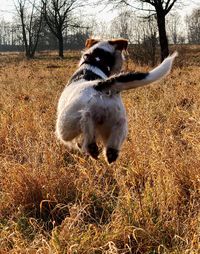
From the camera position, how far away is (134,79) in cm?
274

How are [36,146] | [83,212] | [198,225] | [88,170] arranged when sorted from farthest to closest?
[36,146] → [88,170] → [83,212] → [198,225]

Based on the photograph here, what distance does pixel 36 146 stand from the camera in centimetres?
430

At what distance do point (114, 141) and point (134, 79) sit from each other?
495 mm

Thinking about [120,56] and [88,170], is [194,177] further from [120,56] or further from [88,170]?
[120,56]

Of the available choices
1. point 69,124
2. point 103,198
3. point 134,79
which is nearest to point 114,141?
point 69,124

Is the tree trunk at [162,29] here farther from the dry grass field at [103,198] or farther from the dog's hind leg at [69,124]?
the dog's hind leg at [69,124]

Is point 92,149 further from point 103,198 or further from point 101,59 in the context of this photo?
point 101,59

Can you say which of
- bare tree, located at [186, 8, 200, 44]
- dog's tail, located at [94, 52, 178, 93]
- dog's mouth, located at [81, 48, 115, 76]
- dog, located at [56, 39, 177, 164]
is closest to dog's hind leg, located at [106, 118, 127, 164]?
dog, located at [56, 39, 177, 164]

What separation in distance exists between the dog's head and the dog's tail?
1096 mm

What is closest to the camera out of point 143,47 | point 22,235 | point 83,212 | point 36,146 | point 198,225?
point 198,225

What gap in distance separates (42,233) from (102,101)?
1.08m

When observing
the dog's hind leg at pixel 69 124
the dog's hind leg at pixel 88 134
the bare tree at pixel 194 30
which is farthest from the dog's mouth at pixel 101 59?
the bare tree at pixel 194 30

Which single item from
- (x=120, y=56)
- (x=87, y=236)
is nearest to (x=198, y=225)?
(x=87, y=236)

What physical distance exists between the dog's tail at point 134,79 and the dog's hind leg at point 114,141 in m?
0.28
